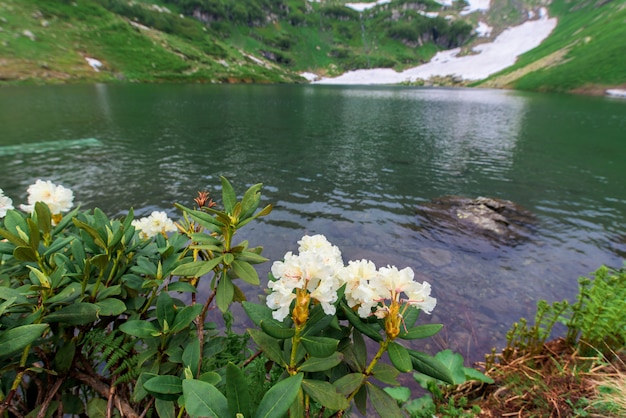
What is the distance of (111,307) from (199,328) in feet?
2.29

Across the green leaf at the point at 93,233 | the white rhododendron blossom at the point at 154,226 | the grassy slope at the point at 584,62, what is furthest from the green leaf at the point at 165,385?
the grassy slope at the point at 584,62

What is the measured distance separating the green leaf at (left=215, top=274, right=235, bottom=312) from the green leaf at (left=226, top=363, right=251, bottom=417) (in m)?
0.90

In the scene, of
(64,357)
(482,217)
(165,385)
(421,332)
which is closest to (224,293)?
(165,385)

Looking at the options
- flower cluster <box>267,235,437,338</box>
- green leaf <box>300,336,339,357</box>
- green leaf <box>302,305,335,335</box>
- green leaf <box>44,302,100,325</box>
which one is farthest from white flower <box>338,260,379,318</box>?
green leaf <box>44,302,100,325</box>

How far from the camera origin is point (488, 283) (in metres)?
9.98

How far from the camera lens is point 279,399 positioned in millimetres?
1589

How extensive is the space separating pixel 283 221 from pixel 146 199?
25.7ft

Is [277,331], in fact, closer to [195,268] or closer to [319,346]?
[319,346]

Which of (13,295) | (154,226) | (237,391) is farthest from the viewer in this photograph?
(154,226)

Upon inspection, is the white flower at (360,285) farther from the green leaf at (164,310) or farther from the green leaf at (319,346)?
the green leaf at (164,310)

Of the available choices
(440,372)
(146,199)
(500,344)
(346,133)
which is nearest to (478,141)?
(346,133)

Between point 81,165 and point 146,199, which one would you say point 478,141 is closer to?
point 146,199

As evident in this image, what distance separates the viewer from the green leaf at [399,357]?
1967mm

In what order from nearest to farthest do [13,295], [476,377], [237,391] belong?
[237,391] → [13,295] → [476,377]
